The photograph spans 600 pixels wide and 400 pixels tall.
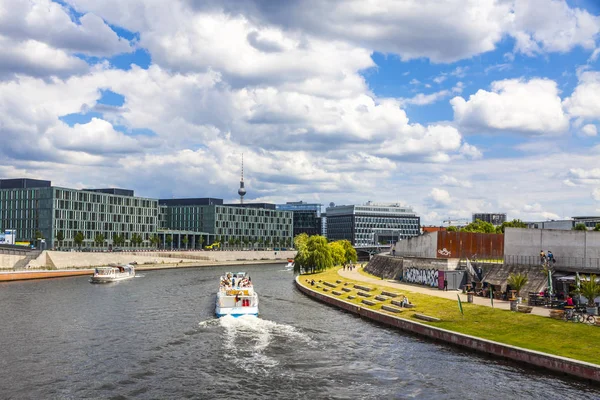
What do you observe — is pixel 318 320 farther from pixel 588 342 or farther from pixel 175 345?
pixel 588 342

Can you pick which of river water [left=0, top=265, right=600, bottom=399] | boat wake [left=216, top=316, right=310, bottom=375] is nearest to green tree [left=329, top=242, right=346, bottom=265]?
river water [left=0, top=265, right=600, bottom=399]

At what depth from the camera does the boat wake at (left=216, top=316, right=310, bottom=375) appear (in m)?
43.3

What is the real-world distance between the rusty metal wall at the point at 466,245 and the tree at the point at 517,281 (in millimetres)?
22948

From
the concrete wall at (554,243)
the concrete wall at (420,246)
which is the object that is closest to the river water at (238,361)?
the concrete wall at (554,243)

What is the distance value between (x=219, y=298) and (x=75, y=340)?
670 inches

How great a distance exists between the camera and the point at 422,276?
3364 inches

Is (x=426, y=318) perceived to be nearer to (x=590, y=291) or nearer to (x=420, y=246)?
(x=590, y=291)

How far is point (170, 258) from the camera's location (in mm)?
189625

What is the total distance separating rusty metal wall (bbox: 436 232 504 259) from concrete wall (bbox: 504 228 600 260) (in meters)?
15.7

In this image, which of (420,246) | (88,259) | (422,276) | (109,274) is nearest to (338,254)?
(420,246)

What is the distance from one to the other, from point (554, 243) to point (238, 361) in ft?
139

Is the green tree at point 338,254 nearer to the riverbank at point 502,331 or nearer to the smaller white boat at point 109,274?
the smaller white boat at point 109,274

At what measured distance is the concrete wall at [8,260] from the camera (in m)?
136

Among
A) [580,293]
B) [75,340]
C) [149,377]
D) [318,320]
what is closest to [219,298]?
[318,320]
